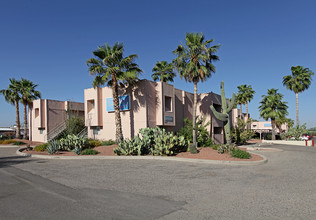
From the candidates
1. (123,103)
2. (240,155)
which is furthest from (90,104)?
(240,155)

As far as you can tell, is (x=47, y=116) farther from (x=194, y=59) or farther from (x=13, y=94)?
(x=194, y=59)

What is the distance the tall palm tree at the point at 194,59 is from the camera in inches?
814

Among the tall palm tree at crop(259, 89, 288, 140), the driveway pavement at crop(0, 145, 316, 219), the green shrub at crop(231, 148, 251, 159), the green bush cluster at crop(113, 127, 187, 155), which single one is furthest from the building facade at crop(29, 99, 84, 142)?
the tall palm tree at crop(259, 89, 288, 140)

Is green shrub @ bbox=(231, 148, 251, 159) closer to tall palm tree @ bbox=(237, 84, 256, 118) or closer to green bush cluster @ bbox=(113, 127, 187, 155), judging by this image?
green bush cluster @ bbox=(113, 127, 187, 155)

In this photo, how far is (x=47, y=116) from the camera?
31.6m

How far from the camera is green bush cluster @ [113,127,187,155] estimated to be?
15.9m

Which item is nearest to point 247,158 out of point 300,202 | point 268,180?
point 268,180

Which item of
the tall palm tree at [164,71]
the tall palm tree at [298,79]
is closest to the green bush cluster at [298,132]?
the tall palm tree at [298,79]

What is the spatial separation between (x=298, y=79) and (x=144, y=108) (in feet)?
98.0

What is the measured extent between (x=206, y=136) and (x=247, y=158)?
28.4 ft

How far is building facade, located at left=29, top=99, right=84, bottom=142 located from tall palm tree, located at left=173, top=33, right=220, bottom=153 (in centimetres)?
1641

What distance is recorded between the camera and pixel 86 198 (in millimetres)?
6473

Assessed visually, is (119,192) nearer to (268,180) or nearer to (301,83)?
(268,180)

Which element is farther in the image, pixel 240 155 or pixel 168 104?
pixel 168 104
